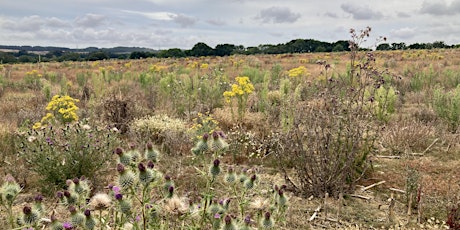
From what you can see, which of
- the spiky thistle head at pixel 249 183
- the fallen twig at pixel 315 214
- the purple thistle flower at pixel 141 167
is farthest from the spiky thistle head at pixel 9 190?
the fallen twig at pixel 315 214

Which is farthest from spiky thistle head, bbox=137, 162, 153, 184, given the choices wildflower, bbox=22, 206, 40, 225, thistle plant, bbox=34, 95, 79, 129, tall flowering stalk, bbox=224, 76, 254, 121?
tall flowering stalk, bbox=224, 76, 254, 121

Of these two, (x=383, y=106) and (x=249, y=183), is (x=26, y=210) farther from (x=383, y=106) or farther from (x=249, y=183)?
(x=383, y=106)

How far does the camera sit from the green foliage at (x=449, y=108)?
23.3 ft

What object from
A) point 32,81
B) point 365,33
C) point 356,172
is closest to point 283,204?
point 365,33

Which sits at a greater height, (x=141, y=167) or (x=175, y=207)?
(x=141, y=167)

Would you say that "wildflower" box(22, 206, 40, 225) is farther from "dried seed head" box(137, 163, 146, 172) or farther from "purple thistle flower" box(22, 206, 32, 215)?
"dried seed head" box(137, 163, 146, 172)

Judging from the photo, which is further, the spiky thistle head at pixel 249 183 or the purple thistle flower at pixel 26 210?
the spiky thistle head at pixel 249 183

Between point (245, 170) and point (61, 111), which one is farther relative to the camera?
point (61, 111)

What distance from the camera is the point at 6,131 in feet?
20.9

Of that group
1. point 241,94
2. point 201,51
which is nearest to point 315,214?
point 241,94

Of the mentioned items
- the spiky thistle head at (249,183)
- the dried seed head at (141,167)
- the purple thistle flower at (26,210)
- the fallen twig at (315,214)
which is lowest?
the fallen twig at (315,214)

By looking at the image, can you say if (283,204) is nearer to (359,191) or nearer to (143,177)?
(143,177)

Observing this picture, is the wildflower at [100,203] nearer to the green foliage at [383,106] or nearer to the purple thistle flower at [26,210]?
the purple thistle flower at [26,210]

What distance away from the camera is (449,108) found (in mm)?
7570
